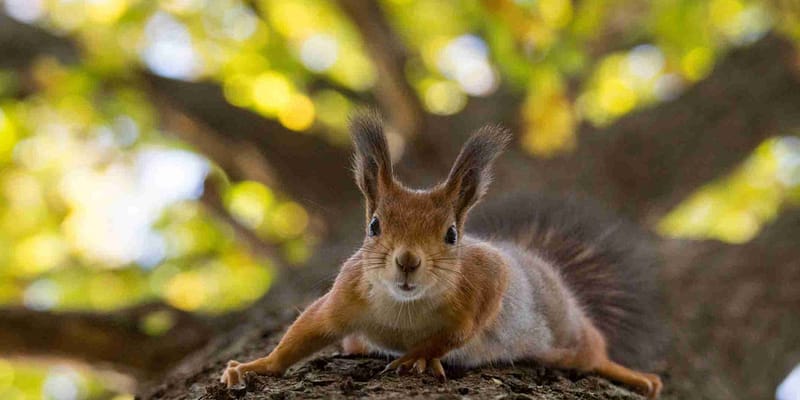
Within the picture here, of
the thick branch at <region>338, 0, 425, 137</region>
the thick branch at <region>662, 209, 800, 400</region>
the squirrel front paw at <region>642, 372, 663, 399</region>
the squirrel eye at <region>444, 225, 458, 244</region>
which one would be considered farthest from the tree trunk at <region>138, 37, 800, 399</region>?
the thick branch at <region>338, 0, 425, 137</region>

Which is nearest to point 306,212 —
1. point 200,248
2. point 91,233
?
point 200,248

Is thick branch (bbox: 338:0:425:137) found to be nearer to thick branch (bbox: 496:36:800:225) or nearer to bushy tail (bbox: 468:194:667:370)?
thick branch (bbox: 496:36:800:225)

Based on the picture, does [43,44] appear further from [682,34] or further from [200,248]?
[682,34]

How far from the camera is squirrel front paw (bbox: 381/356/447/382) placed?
1.43m

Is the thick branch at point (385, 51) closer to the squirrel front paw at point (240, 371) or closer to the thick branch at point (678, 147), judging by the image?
the thick branch at point (678, 147)

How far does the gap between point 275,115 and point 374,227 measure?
2713 millimetres

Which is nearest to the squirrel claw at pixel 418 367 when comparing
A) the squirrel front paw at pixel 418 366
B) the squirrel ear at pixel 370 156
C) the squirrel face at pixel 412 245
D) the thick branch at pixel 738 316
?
the squirrel front paw at pixel 418 366

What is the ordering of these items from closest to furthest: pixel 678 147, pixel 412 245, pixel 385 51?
pixel 412 245 → pixel 385 51 → pixel 678 147

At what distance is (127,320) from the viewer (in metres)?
2.60

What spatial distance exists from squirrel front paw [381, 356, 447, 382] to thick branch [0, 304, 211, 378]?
1.26 meters

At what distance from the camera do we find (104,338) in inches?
101

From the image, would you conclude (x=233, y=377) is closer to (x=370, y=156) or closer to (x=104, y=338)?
(x=370, y=156)

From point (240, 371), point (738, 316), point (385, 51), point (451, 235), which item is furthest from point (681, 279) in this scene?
point (240, 371)

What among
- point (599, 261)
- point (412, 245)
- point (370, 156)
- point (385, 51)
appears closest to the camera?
point (412, 245)
